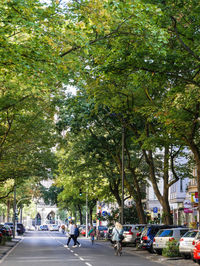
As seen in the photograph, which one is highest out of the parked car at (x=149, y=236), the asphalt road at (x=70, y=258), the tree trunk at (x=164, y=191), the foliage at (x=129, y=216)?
the tree trunk at (x=164, y=191)

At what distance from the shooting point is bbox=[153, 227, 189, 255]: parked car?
26811 millimetres

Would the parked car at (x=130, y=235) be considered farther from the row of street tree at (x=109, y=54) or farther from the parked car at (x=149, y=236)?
the row of street tree at (x=109, y=54)

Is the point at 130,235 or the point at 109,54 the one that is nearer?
the point at 109,54

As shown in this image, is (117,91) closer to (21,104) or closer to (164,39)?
(21,104)

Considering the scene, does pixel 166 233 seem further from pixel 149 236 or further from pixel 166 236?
pixel 149 236

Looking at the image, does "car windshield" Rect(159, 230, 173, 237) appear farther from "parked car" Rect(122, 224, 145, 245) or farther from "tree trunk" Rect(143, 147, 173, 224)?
"parked car" Rect(122, 224, 145, 245)

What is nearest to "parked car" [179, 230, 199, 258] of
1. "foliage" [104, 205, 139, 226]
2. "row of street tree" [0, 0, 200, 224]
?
"row of street tree" [0, 0, 200, 224]

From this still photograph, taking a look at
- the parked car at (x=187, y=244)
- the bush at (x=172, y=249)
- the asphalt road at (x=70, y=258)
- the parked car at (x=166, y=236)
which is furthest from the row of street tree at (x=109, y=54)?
the asphalt road at (x=70, y=258)

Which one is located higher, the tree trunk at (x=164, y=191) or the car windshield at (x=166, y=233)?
the tree trunk at (x=164, y=191)

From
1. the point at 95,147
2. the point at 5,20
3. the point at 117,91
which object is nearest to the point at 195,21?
the point at 5,20

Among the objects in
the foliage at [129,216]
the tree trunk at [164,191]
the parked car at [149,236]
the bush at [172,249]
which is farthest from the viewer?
the foliage at [129,216]

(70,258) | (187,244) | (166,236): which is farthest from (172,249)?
(70,258)

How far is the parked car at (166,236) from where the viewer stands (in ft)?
88.0

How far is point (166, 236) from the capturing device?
27.1 m
